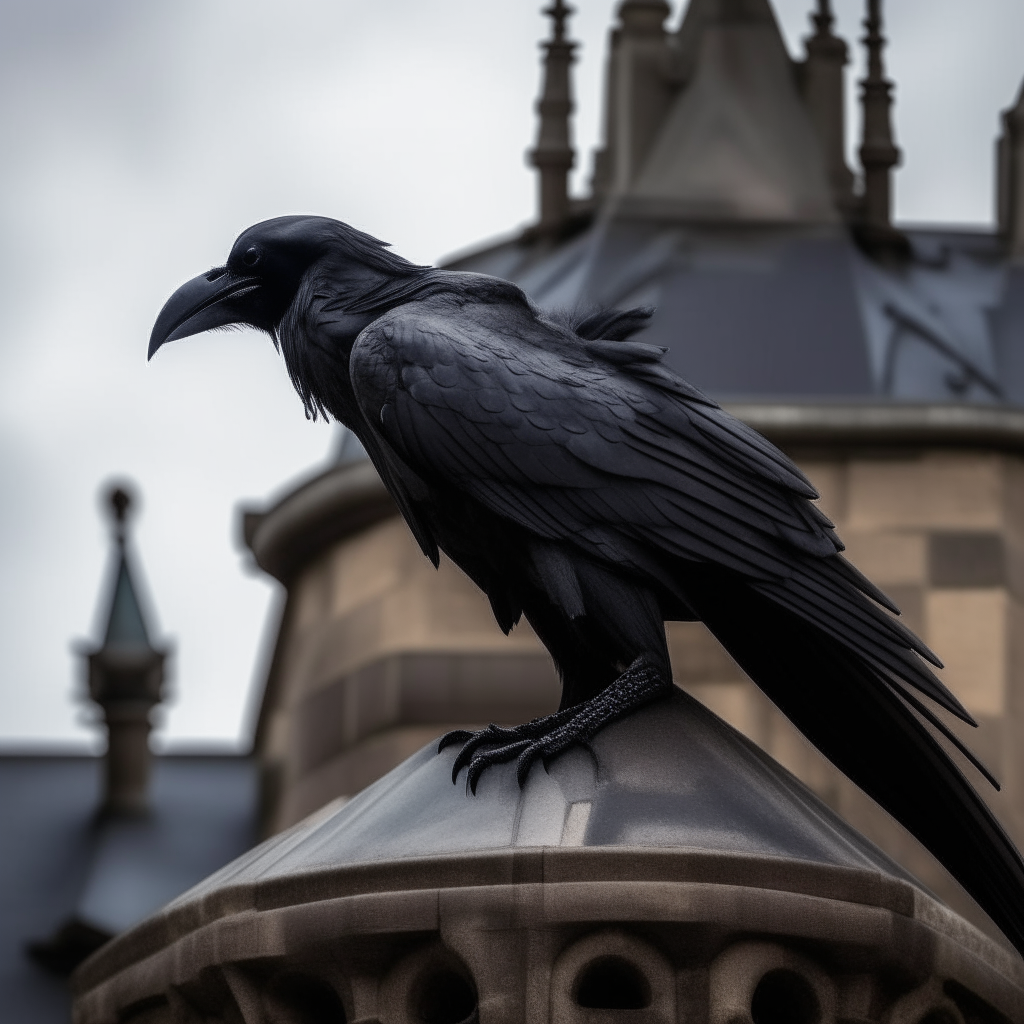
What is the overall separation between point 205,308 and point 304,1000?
2355 mm

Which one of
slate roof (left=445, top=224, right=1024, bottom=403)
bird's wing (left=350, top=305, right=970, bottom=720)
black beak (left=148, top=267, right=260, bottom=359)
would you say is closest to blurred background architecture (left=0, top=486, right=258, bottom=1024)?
slate roof (left=445, top=224, right=1024, bottom=403)

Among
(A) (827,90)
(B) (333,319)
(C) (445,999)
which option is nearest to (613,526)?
(B) (333,319)

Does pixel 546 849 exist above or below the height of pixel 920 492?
below

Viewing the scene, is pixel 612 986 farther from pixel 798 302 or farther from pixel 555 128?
pixel 555 128

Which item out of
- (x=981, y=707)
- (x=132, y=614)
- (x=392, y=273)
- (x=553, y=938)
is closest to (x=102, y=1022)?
(x=553, y=938)

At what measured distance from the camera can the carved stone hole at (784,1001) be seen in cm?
885

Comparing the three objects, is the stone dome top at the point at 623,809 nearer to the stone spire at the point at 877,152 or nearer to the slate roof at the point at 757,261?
the slate roof at the point at 757,261

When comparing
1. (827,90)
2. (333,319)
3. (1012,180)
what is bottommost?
(333,319)

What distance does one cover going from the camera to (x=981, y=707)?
2231 centimetres

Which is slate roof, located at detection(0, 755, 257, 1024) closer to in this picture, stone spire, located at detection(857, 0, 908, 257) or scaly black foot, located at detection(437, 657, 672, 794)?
stone spire, located at detection(857, 0, 908, 257)

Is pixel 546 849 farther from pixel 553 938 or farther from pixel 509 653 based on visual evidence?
pixel 509 653

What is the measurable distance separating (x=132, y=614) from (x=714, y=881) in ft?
62.6

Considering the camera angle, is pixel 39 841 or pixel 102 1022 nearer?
pixel 102 1022

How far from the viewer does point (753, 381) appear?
23562 mm
